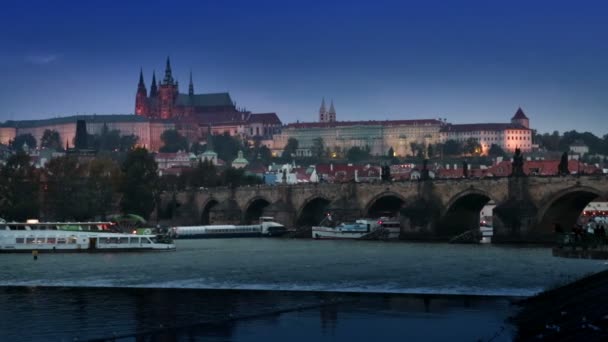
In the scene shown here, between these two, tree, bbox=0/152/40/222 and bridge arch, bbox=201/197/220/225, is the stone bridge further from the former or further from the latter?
tree, bbox=0/152/40/222

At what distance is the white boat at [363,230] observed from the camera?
288 ft

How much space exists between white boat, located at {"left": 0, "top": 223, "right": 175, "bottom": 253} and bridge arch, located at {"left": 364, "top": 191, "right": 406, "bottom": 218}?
23028 mm

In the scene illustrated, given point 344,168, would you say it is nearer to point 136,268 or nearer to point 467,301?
point 136,268

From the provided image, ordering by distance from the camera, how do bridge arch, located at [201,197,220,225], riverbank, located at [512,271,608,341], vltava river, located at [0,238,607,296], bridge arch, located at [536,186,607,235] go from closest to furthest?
riverbank, located at [512,271,608,341]
vltava river, located at [0,238,607,296]
bridge arch, located at [536,186,607,235]
bridge arch, located at [201,197,220,225]

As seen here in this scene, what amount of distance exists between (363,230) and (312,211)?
16.0 m

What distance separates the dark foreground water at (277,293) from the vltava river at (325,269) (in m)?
0.05

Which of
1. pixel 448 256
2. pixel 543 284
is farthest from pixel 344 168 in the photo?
pixel 543 284

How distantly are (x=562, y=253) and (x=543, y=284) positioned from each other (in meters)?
6.00

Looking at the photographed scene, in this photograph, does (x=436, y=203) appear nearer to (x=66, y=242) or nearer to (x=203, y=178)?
(x=66, y=242)

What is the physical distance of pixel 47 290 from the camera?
46.0 m

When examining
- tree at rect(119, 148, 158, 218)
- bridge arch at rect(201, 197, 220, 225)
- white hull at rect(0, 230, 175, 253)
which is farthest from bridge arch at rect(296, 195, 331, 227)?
white hull at rect(0, 230, 175, 253)

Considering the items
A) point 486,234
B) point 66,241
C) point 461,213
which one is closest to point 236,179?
point 461,213

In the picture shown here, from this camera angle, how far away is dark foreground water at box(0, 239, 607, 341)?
33.8 meters

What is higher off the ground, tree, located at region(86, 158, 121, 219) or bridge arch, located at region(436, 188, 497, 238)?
tree, located at region(86, 158, 121, 219)
